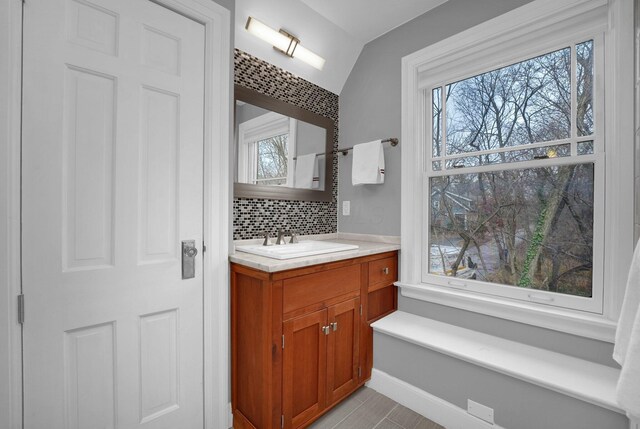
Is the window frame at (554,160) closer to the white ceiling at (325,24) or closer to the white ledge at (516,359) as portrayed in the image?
the white ledge at (516,359)

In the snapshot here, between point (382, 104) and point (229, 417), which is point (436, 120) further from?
point (229, 417)

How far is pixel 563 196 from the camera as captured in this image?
1.53m

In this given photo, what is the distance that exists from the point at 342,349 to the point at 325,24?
225 cm

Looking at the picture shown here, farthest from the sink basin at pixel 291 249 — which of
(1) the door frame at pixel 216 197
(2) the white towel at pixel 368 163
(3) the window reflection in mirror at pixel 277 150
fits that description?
(2) the white towel at pixel 368 163

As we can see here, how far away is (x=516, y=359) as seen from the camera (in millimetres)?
1431

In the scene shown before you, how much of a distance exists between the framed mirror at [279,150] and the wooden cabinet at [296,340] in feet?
2.23

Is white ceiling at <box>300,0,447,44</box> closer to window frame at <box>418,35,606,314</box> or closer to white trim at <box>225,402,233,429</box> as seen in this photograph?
window frame at <box>418,35,606,314</box>

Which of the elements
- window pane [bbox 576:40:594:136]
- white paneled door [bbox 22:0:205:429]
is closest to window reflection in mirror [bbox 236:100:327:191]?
white paneled door [bbox 22:0:205:429]

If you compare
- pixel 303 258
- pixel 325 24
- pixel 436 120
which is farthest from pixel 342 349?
pixel 325 24

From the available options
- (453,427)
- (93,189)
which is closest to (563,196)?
(453,427)

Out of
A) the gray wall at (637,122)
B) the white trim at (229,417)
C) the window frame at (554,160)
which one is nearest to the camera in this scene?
the gray wall at (637,122)

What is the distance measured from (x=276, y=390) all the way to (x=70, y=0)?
1.89 meters

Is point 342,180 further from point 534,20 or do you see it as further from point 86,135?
point 86,135

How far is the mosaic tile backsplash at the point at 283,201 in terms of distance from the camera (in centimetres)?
186
